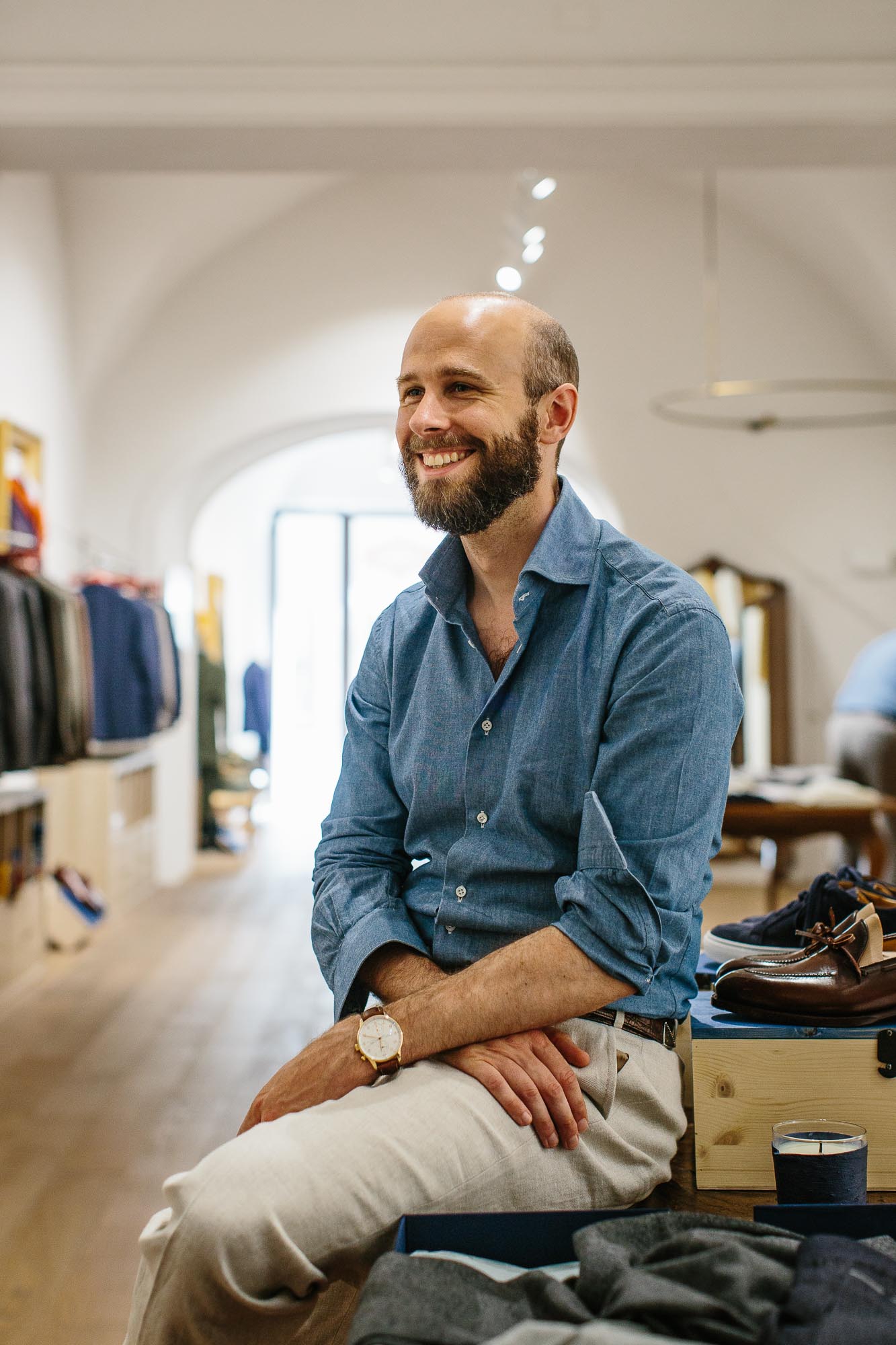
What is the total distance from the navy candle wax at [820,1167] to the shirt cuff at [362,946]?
0.52m

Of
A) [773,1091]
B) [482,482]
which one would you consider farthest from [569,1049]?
[482,482]

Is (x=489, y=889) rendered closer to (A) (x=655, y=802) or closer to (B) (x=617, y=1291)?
(A) (x=655, y=802)

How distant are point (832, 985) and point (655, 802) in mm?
344

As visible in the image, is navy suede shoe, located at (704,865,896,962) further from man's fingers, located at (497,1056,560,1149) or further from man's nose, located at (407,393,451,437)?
man's nose, located at (407,393,451,437)

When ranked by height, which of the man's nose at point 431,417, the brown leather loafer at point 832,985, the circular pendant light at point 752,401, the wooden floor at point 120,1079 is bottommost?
the wooden floor at point 120,1079

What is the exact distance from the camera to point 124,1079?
3963 millimetres

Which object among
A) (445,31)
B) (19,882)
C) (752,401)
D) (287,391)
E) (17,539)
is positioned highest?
(445,31)

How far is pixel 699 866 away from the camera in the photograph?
5.05ft

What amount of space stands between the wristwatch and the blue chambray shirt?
141mm

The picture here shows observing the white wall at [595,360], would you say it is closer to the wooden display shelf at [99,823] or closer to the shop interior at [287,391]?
the shop interior at [287,391]

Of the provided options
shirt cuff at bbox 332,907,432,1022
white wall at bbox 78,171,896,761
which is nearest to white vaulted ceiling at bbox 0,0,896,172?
shirt cuff at bbox 332,907,432,1022

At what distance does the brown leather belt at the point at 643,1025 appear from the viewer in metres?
1.56

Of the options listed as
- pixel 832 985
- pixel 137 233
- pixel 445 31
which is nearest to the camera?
pixel 832 985

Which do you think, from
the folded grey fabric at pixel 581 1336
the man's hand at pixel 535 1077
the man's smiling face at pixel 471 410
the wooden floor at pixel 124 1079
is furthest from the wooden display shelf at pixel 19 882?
the folded grey fabric at pixel 581 1336
